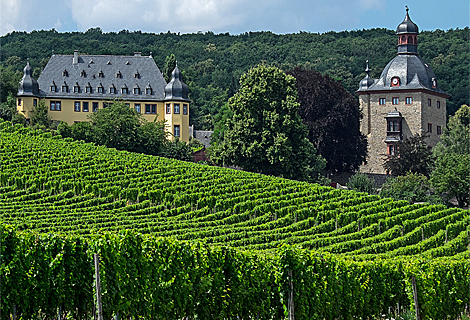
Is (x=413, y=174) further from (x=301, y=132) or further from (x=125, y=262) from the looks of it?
(x=125, y=262)

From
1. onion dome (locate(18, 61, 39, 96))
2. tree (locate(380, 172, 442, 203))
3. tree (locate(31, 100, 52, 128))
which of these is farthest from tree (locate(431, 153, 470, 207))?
onion dome (locate(18, 61, 39, 96))

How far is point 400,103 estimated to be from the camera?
78875 millimetres

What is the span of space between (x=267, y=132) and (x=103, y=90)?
30006 millimetres

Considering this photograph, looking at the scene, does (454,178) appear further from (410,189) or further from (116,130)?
(116,130)

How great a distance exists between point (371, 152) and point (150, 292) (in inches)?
2551

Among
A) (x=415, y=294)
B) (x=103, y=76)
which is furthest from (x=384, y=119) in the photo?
(x=415, y=294)

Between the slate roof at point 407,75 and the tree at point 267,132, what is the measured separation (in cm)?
2098

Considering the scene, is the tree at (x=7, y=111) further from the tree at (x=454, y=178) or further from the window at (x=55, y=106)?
the tree at (x=454, y=178)

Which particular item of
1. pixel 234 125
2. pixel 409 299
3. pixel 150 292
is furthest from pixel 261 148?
pixel 150 292

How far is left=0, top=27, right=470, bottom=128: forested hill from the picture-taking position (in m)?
101

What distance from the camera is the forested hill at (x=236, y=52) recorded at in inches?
3964

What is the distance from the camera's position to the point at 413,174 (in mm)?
65000

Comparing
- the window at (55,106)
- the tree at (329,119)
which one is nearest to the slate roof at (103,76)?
the window at (55,106)

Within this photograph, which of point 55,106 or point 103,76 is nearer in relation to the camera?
point 55,106
